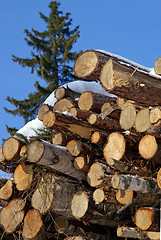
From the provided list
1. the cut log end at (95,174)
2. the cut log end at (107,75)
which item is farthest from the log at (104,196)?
the cut log end at (107,75)

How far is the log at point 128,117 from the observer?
4266 mm

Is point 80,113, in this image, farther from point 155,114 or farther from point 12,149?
point 155,114

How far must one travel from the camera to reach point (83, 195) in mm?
4566

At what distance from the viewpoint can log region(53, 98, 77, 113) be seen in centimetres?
581

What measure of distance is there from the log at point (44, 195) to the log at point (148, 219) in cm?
124

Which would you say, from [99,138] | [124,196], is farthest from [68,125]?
[124,196]

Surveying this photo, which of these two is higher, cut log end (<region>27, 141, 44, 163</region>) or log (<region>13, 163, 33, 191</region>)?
cut log end (<region>27, 141, 44, 163</region>)

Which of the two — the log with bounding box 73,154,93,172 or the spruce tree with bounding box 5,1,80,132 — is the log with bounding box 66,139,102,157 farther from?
the spruce tree with bounding box 5,1,80,132

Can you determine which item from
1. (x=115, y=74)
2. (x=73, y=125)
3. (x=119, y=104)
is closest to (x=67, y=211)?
(x=73, y=125)

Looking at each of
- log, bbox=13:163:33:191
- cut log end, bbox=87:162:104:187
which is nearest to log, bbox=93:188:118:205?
cut log end, bbox=87:162:104:187

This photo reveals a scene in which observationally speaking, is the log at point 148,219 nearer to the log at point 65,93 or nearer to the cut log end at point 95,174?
the cut log end at point 95,174

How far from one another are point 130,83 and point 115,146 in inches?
37.9

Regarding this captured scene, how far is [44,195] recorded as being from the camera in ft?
15.4

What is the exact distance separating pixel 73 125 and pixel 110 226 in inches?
64.6
